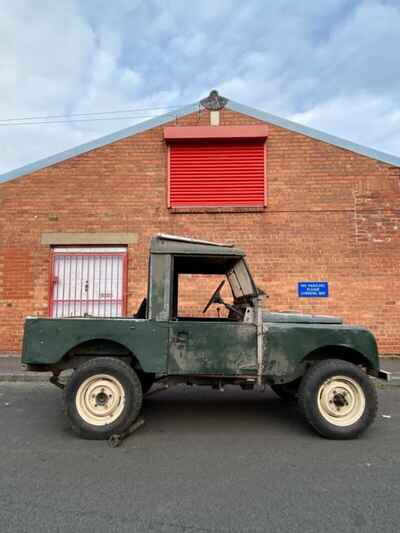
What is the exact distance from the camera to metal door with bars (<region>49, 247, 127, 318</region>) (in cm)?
1014

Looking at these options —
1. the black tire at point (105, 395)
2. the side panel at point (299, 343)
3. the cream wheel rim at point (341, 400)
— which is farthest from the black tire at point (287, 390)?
the black tire at point (105, 395)

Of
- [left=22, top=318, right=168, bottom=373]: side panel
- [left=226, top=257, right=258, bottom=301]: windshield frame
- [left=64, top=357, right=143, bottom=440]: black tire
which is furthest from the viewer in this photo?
[left=226, top=257, right=258, bottom=301]: windshield frame

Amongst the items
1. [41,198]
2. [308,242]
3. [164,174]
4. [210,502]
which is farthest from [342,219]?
[210,502]

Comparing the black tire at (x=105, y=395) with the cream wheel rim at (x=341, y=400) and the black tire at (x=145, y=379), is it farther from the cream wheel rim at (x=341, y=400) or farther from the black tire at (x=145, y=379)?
the cream wheel rim at (x=341, y=400)

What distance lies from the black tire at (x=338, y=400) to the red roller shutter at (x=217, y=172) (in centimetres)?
631

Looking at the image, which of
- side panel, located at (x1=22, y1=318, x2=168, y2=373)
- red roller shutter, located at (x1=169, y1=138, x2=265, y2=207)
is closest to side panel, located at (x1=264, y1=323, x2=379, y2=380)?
side panel, located at (x1=22, y1=318, x2=168, y2=373)

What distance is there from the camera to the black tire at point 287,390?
521cm

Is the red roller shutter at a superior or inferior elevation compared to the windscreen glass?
superior

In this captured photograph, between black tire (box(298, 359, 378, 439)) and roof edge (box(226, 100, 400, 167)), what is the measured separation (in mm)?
7366

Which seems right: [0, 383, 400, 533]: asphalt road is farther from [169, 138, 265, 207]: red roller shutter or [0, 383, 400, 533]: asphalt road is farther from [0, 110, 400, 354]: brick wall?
[169, 138, 265, 207]: red roller shutter

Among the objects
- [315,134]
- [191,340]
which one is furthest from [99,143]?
[191,340]

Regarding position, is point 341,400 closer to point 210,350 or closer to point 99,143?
point 210,350

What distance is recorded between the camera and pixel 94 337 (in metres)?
4.63

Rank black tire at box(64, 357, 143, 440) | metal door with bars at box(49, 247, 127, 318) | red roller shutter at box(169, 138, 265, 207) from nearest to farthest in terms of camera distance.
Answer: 1. black tire at box(64, 357, 143, 440)
2. metal door with bars at box(49, 247, 127, 318)
3. red roller shutter at box(169, 138, 265, 207)
